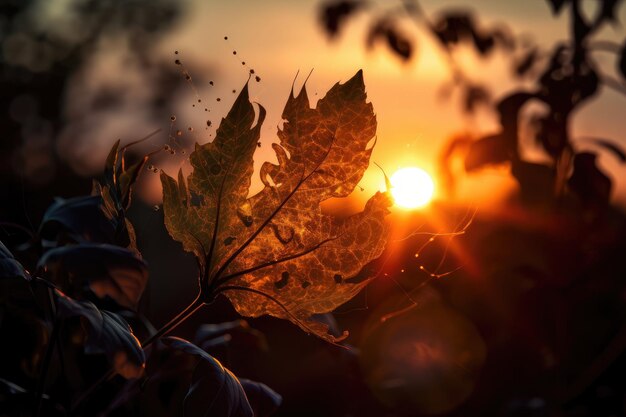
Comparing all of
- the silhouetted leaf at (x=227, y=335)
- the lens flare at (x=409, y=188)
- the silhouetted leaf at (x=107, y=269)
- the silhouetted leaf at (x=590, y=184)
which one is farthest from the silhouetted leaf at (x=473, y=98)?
the silhouetted leaf at (x=107, y=269)

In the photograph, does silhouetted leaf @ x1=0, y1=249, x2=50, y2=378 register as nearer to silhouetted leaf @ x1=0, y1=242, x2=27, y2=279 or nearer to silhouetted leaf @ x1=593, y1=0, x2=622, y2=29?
silhouetted leaf @ x1=0, y1=242, x2=27, y2=279

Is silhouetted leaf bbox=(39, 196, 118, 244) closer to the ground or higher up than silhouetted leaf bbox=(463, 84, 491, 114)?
closer to the ground

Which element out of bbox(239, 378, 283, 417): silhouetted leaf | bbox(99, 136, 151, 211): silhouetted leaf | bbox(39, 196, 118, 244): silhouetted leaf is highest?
bbox(99, 136, 151, 211): silhouetted leaf

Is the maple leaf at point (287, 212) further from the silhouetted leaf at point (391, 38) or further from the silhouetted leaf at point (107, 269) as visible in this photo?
the silhouetted leaf at point (391, 38)

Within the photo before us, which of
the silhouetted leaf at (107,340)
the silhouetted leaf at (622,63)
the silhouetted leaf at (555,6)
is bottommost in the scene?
the silhouetted leaf at (107,340)

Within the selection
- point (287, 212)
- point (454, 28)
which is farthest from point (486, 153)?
point (287, 212)

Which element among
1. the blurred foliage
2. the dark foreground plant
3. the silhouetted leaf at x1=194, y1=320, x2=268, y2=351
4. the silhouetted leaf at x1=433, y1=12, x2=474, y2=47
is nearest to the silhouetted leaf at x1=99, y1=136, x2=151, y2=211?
the dark foreground plant
